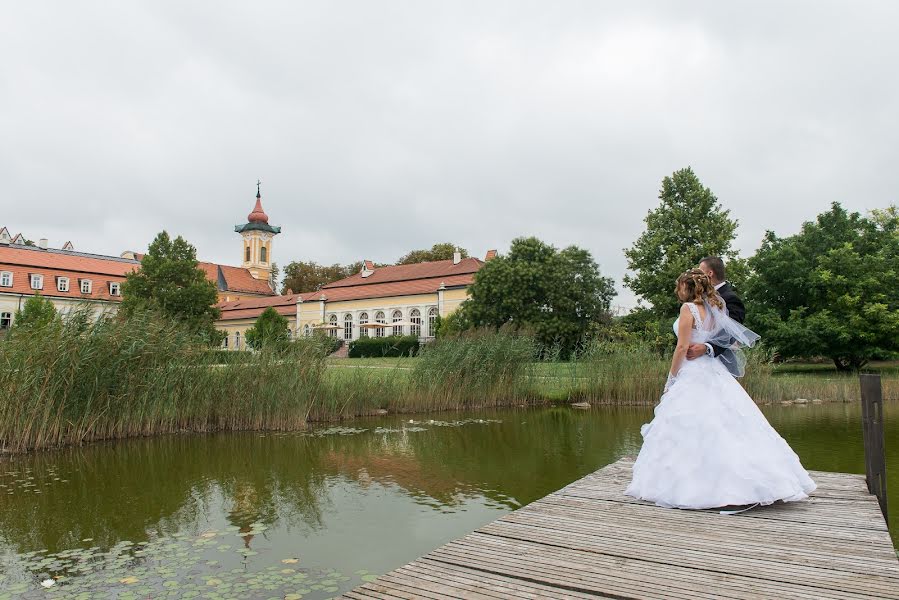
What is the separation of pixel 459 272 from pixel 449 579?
39574 millimetres

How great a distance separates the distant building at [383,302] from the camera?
4134cm

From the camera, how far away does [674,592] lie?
2492 mm

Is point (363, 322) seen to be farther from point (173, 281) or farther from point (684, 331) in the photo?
point (684, 331)

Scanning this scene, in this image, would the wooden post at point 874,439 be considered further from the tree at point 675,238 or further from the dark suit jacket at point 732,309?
the tree at point 675,238

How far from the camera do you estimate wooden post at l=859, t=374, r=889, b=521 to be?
4.47 meters

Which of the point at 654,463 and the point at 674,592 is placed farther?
the point at 654,463

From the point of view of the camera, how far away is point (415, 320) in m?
43.1

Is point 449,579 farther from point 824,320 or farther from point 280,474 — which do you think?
point 824,320

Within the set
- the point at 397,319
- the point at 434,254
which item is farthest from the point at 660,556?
the point at 434,254

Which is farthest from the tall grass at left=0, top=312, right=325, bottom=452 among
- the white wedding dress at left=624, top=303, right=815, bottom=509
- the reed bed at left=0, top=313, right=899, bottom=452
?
the white wedding dress at left=624, top=303, right=815, bottom=509

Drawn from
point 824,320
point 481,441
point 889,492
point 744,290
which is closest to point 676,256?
point 744,290

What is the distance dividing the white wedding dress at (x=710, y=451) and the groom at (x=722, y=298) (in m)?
0.06

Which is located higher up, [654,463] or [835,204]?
[835,204]

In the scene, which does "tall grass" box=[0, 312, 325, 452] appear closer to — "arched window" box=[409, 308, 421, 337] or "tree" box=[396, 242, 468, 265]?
Result: "arched window" box=[409, 308, 421, 337]
